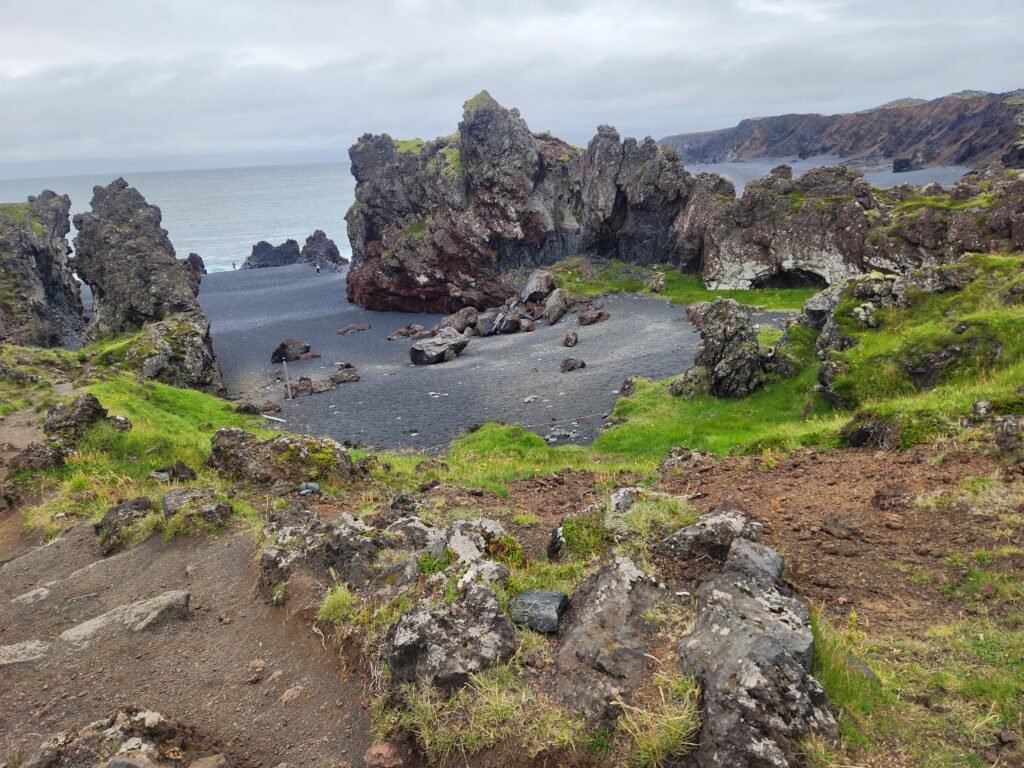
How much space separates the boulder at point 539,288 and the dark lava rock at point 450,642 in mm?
71349

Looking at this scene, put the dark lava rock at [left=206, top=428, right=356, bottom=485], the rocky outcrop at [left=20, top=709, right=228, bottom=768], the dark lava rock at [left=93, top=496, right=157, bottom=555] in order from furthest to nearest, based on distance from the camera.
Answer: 1. the dark lava rock at [left=206, top=428, right=356, bottom=485]
2. the dark lava rock at [left=93, top=496, right=157, bottom=555]
3. the rocky outcrop at [left=20, top=709, right=228, bottom=768]

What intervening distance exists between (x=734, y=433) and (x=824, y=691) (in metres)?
20.8

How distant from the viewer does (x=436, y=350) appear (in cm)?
5725

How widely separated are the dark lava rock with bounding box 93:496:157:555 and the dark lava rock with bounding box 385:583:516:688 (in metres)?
9.61

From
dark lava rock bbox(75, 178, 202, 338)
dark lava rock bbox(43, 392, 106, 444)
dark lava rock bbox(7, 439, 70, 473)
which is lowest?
dark lava rock bbox(7, 439, 70, 473)

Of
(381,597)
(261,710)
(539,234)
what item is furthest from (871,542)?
(539,234)

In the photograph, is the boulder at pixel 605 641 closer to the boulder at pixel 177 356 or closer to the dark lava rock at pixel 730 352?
the dark lava rock at pixel 730 352

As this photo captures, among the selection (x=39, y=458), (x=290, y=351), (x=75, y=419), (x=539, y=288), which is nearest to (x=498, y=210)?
(x=539, y=288)

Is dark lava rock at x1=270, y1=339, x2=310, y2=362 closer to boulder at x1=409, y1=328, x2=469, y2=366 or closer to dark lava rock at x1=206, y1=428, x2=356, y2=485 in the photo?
boulder at x1=409, y1=328, x2=469, y2=366

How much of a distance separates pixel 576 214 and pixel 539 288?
23145 mm

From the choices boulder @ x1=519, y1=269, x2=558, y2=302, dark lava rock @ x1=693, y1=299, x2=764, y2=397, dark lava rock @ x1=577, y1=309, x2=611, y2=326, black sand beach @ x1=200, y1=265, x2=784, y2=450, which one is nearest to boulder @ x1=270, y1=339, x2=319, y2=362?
black sand beach @ x1=200, y1=265, x2=784, y2=450

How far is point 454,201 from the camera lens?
89250 millimetres

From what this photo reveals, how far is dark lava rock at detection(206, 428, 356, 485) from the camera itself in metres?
17.0

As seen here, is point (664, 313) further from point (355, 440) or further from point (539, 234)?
point (355, 440)
